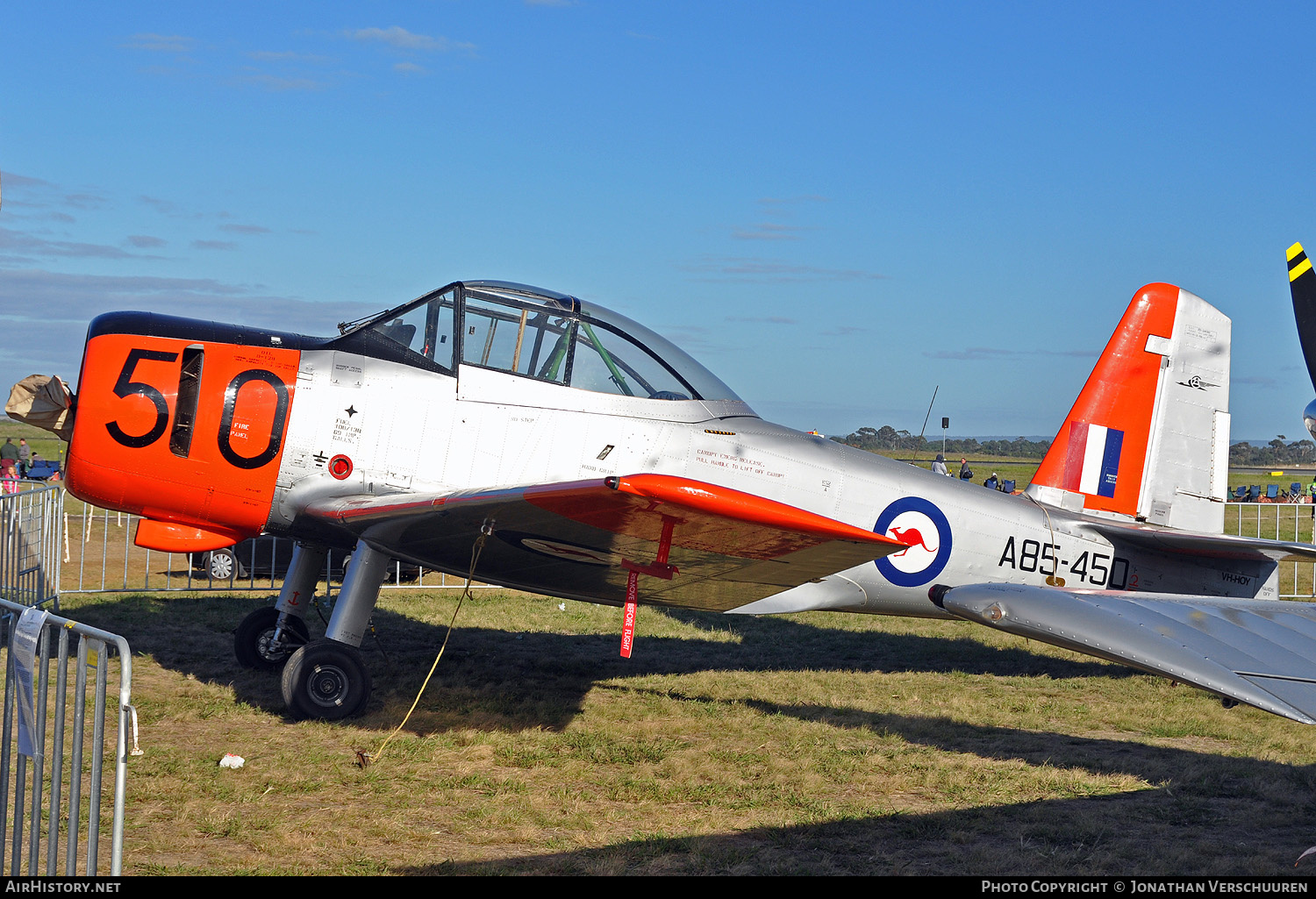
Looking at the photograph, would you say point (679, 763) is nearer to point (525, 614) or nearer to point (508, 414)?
point (508, 414)

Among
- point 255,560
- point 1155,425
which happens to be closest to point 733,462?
point 1155,425

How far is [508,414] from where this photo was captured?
6543 millimetres

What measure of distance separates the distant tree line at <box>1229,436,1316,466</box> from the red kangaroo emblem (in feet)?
336

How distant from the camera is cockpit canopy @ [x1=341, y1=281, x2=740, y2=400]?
6.61 m

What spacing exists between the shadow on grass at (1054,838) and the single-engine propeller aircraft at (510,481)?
1.16 m

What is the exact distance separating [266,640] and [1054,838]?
5950 millimetres

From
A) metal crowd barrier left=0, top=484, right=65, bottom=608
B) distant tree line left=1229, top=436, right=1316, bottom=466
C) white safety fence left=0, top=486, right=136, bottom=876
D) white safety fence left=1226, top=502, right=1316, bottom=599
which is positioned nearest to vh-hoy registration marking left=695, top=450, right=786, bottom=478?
white safety fence left=0, top=486, right=136, bottom=876

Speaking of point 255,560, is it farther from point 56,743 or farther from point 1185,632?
point 1185,632

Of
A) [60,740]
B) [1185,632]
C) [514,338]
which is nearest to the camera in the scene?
→ [60,740]

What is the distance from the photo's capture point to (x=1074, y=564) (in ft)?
24.7

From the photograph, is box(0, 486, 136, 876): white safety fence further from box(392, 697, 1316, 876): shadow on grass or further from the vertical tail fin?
the vertical tail fin

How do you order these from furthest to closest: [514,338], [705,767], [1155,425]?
1. [1155,425]
2. [514,338]
3. [705,767]
